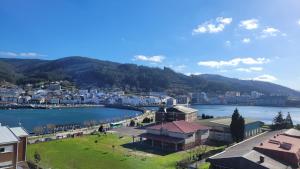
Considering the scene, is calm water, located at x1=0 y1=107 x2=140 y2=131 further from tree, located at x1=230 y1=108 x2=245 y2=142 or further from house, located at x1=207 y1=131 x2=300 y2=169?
house, located at x1=207 y1=131 x2=300 y2=169

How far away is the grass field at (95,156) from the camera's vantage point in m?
22.6

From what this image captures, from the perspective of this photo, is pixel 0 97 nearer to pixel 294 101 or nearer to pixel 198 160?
pixel 198 160

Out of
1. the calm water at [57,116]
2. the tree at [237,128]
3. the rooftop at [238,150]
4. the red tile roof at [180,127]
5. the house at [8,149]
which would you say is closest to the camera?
the house at [8,149]

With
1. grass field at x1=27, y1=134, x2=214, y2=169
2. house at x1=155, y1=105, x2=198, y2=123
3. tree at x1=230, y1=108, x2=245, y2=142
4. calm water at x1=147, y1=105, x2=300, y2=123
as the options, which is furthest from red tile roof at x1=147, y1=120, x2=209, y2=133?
calm water at x1=147, y1=105, x2=300, y2=123

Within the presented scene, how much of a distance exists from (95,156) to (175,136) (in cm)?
870

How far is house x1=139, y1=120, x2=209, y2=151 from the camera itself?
29.6m

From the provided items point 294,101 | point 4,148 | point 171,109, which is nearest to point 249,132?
point 171,109

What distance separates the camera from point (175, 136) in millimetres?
30609

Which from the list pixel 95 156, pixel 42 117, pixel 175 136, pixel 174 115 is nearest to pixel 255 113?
pixel 42 117

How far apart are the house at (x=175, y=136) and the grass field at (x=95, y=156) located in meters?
1.43

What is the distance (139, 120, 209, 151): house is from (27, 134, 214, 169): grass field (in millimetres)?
1426

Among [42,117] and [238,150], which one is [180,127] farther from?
[42,117]

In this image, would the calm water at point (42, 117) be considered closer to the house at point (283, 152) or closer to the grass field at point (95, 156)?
the grass field at point (95, 156)

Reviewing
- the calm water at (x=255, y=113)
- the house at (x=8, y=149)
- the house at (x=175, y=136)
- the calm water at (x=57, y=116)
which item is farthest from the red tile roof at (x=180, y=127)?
the calm water at (x=255, y=113)
